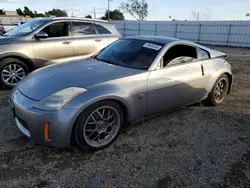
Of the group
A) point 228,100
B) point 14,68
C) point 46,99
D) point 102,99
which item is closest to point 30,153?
point 46,99

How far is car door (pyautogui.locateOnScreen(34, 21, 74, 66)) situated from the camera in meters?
5.40

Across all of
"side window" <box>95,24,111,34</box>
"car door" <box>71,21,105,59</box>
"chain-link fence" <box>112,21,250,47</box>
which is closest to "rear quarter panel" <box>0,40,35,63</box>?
"car door" <box>71,21,105,59</box>

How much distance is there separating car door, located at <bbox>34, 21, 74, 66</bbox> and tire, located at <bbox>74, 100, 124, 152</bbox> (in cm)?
332

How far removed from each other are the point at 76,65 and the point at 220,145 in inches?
96.1

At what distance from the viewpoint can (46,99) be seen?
8.42ft

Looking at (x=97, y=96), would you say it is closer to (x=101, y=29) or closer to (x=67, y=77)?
(x=67, y=77)

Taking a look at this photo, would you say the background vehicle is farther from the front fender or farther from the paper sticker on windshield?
the front fender

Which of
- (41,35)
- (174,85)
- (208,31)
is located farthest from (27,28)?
(208,31)

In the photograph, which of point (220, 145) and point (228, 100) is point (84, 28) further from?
point (220, 145)

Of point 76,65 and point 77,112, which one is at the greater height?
point 76,65

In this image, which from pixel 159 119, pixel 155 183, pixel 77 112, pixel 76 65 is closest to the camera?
pixel 155 183

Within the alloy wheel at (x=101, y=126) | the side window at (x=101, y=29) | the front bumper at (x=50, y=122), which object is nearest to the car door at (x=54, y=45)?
Answer: the side window at (x=101, y=29)

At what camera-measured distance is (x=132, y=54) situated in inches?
142

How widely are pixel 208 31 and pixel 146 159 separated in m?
21.3
